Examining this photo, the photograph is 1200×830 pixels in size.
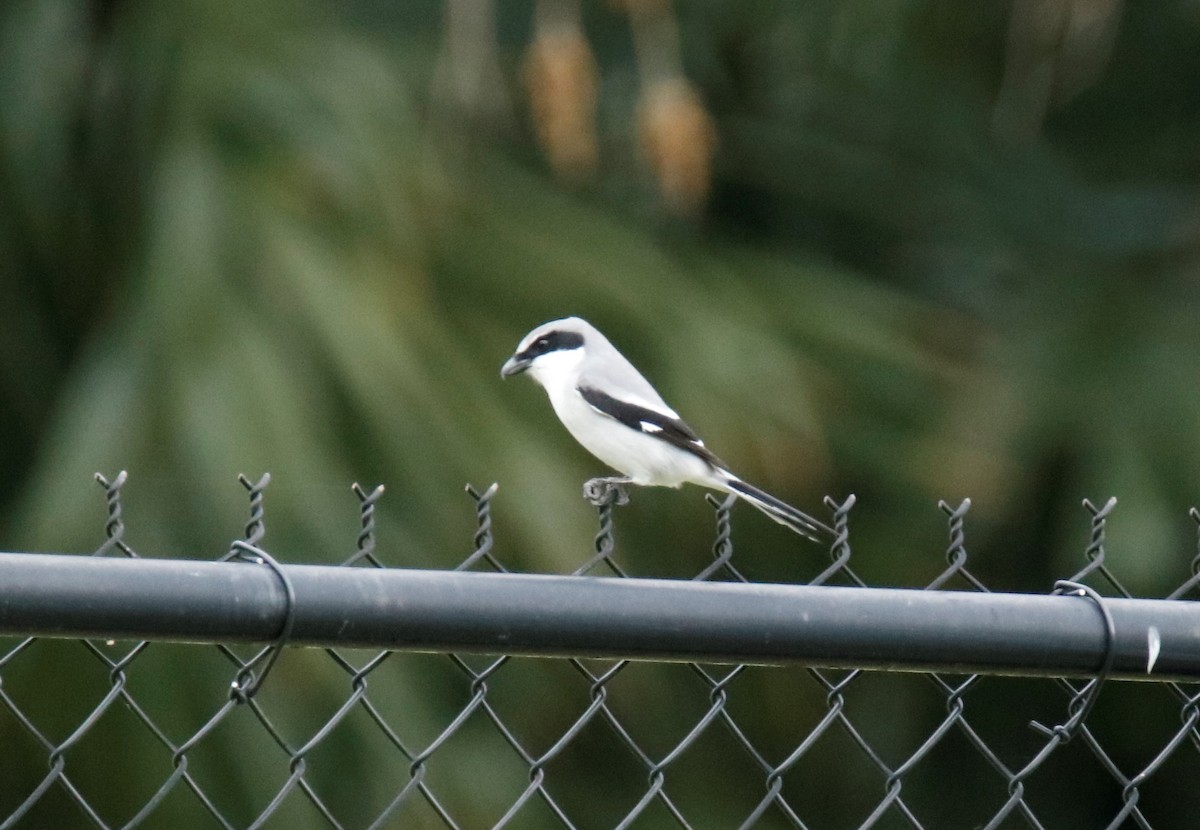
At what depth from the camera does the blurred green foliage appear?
459cm

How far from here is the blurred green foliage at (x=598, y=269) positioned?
459 centimetres

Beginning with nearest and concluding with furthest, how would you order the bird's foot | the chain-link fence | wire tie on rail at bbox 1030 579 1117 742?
the chain-link fence
wire tie on rail at bbox 1030 579 1117 742
the bird's foot

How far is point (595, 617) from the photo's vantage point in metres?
1.99

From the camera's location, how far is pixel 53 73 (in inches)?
209

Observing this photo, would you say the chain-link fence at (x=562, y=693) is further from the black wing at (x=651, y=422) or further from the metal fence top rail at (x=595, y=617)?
the black wing at (x=651, y=422)

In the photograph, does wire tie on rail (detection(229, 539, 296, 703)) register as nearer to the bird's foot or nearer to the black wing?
the bird's foot

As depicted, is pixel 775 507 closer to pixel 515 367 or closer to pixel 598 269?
pixel 515 367

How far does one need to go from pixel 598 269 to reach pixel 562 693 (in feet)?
Answer: 4.86

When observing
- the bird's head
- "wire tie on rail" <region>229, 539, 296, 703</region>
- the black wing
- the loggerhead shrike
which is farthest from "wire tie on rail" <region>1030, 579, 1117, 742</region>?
the bird's head

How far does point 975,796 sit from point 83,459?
3.70 meters

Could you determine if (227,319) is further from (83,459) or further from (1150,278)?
(1150,278)

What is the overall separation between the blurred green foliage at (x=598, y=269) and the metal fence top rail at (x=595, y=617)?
6.65 feet

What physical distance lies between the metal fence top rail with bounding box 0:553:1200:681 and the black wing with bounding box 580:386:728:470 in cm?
161

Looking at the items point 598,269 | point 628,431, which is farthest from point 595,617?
point 598,269
